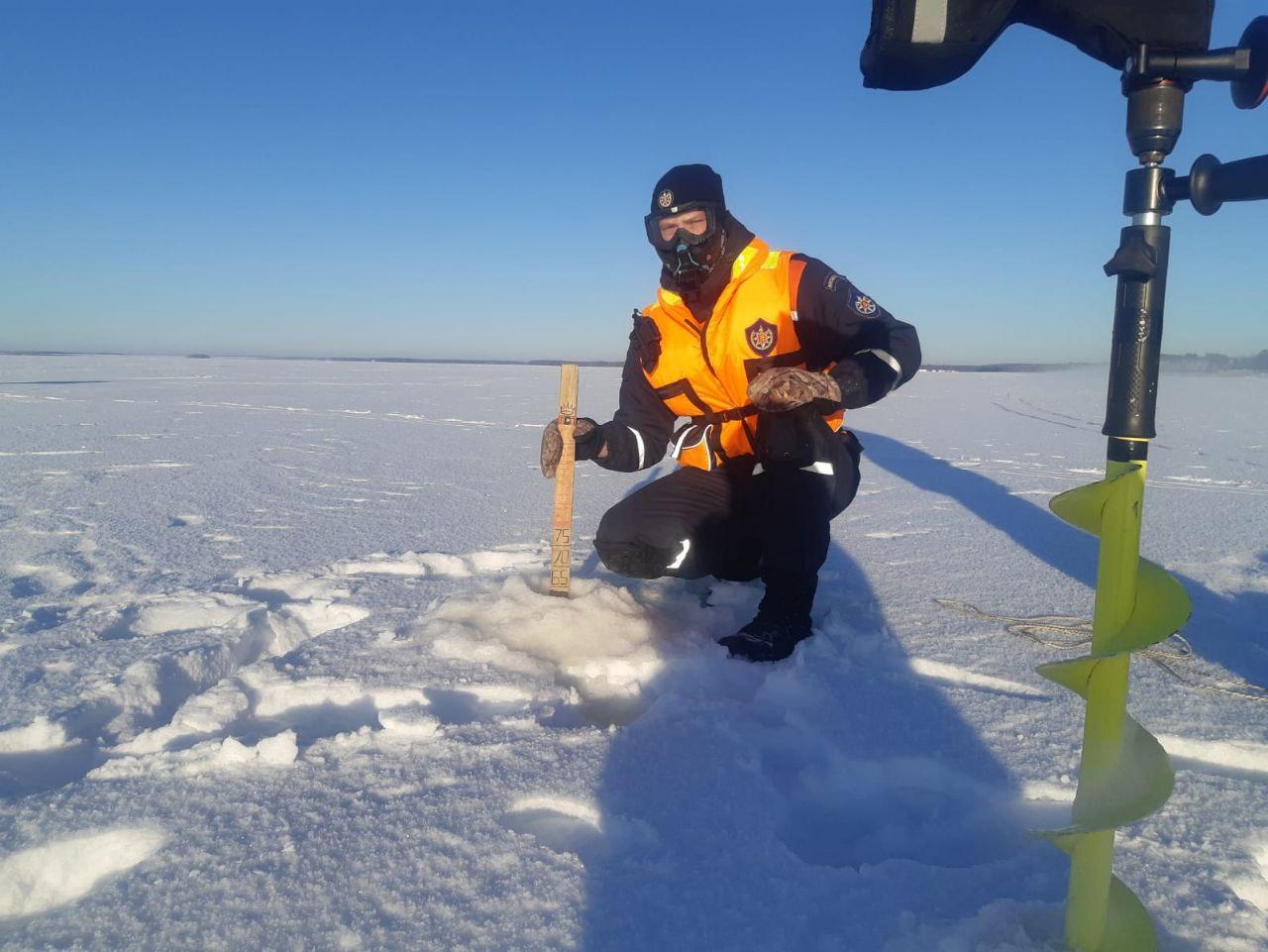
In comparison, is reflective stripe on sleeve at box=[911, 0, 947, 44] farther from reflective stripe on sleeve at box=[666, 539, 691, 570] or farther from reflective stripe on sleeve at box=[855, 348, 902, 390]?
reflective stripe on sleeve at box=[666, 539, 691, 570]

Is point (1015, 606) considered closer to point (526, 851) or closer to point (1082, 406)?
point (526, 851)

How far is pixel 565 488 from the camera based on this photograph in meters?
2.40

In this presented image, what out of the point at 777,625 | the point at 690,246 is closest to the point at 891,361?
the point at 690,246

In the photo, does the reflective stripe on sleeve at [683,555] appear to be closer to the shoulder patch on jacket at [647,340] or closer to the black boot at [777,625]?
the black boot at [777,625]

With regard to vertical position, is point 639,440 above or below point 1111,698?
above

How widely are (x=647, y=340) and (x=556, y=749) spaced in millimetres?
1611

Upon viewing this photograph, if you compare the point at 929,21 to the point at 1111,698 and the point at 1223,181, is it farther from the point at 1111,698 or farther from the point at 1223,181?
the point at 1111,698

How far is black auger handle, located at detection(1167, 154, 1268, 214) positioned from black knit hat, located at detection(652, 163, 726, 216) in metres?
1.67

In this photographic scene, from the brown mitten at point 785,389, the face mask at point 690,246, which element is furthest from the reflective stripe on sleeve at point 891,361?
the face mask at point 690,246

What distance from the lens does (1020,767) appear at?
141 centimetres

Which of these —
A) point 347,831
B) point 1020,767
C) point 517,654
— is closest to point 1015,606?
point 1020,767

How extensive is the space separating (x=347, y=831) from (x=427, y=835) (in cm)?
13

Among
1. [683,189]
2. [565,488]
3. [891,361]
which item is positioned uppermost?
[683,189]

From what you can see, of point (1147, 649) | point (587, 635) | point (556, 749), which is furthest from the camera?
point (587, 635)
